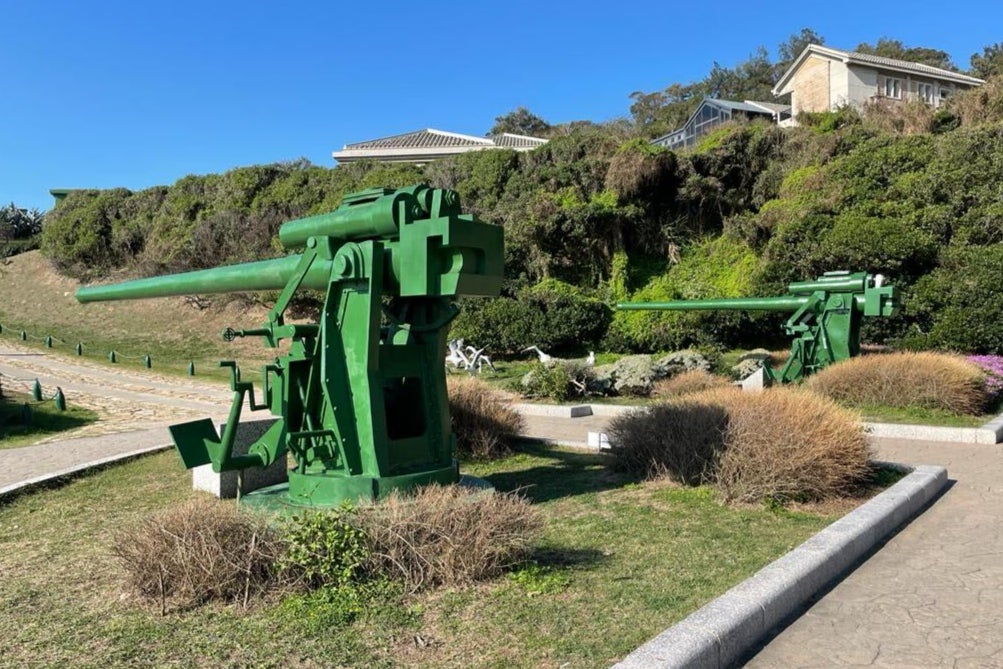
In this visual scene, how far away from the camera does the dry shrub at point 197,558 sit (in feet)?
13.1

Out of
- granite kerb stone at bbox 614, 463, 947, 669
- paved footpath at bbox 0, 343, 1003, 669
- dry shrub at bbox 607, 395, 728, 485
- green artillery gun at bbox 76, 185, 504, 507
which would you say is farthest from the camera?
dry shrub at bbox 607, 395, 728, 485

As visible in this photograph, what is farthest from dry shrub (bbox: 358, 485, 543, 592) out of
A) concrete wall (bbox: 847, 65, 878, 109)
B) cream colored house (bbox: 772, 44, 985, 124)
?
concrete wall (bbox: 847, 65, 878, 109)

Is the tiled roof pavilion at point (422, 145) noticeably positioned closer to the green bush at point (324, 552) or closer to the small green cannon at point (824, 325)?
the small green cannon at point (824, 325)

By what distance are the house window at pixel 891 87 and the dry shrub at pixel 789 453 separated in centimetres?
4060

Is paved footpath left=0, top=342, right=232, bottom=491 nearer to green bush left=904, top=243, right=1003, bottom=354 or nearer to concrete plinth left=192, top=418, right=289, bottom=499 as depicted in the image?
concrete plinth left=192, top=418, right=289, bottom=499

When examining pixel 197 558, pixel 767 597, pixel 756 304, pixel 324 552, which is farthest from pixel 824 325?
pixel 197 558

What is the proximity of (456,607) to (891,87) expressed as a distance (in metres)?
45.8

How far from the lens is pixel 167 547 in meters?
4.07

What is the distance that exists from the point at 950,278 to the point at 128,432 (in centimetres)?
1802

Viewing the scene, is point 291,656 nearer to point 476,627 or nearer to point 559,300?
point 476,627

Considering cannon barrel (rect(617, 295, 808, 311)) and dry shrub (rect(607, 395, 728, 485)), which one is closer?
dry shrub (rect(607, 395, 728, 485))

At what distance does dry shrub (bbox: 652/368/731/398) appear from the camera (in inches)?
563

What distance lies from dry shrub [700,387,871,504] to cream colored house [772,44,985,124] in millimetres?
36296

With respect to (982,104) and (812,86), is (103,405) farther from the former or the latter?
(812,86)
